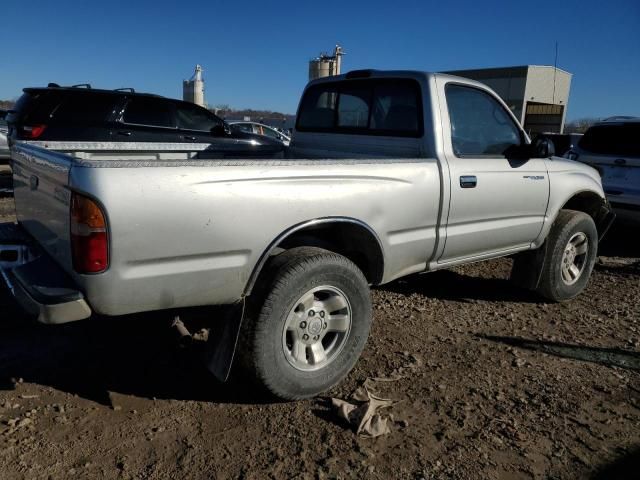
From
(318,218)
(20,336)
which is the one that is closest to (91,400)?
(20,336)

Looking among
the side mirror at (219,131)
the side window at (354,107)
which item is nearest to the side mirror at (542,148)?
the side window at (354,107)

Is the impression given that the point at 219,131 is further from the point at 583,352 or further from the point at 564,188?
the point at 583,352

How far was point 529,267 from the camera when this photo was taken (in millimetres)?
4793

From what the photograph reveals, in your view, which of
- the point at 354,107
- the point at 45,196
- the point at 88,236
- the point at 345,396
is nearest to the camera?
the point at 88,236

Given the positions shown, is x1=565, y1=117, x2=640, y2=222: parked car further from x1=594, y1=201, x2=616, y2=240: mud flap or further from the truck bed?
the truck bed

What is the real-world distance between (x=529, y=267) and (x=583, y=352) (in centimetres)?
105

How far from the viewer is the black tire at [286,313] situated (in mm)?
2781

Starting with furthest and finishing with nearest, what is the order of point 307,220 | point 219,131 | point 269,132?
point 269,132 < point 219,131 < point 307,220

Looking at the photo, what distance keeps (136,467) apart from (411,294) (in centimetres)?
316

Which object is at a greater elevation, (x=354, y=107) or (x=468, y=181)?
(x=354, y=107)

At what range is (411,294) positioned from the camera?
5070 millimetres

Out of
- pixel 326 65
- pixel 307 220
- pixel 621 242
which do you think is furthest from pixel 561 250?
pixel 326 65

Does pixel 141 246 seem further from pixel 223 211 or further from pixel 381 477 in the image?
pixel 381 477

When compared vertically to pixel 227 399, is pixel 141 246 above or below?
above
